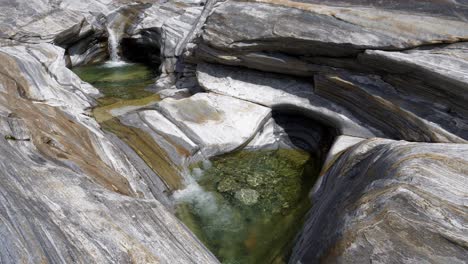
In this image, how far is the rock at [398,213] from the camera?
4.68 m

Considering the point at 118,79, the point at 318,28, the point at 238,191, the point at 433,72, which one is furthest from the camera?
the point at 118,79

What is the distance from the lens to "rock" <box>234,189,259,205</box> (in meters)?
8.20

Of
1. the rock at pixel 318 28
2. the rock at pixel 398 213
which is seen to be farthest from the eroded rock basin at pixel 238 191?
the rock at pixel 318 28

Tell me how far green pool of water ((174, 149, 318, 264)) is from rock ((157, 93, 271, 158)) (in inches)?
16.1

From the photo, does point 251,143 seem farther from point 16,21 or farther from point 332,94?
point 16,21

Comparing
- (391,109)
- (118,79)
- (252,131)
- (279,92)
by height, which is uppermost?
(391,109)

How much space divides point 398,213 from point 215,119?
19.1 feet

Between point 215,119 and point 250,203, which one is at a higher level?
point 215,119

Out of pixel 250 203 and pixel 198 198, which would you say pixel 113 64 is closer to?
pixel 198 198

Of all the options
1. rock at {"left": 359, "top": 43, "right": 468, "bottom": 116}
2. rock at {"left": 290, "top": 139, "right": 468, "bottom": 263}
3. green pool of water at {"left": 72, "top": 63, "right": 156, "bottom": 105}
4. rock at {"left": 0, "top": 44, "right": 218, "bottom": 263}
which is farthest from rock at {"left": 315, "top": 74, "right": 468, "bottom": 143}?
green pool of water at {"left": 72, "top": 63, "right": 156, "bottom": 105}

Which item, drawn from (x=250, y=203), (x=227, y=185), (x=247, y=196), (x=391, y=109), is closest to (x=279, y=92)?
(x=391, y=109)

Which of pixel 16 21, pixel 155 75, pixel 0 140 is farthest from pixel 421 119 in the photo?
pixel 16 21

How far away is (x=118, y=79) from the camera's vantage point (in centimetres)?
1472

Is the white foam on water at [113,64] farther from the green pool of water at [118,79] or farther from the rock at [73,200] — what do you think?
the rock at [73,200]
